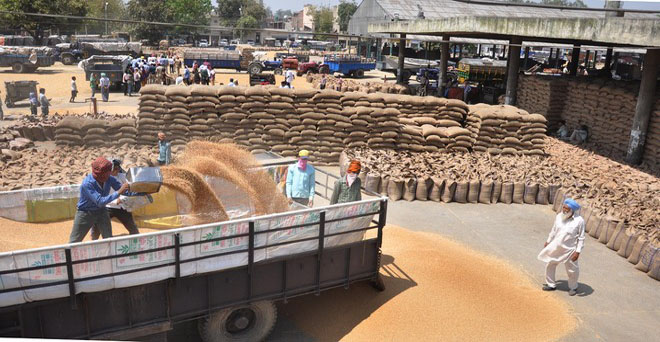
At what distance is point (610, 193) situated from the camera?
1109cm

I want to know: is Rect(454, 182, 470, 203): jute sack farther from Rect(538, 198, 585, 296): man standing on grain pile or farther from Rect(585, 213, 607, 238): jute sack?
Rect(538, 198, 585, 296): man standing on grain pile

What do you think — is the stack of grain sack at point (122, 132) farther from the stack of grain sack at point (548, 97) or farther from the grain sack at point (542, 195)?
the stack of grain sack at point (548, 97)

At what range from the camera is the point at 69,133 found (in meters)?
13.3

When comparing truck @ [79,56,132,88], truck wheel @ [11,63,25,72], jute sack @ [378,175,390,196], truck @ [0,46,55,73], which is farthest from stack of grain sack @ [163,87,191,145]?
truck wheel @ [11,63,25,72]

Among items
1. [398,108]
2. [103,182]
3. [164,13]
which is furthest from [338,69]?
[164,13]

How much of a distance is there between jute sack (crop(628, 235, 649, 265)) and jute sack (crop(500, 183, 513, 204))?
128 inches

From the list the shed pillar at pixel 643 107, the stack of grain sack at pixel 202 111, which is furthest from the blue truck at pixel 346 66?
the shed pillar at pixel 643 107

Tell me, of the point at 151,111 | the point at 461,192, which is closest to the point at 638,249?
the point at 461,192

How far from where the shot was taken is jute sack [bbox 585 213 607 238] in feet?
32.4

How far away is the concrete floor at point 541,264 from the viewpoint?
6789 millimetres

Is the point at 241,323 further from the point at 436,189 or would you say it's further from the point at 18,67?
the point at 18,67

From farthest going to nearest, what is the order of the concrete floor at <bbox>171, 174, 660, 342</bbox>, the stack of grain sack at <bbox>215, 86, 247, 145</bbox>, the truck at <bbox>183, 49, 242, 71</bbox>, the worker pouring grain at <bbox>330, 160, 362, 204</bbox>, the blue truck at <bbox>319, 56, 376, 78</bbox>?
the blue truck at <bbox>319, 56, 376, 78</bbox> → the truck at <bbox>183, 49, 242, 71</bbox> → the stack of grain sack at <bbox>215, 86, 247, 145</bbox> → the worker pouring grain at <bbox>330, 160, 362, 204</bbox> → the concrete floor at <bbox>171, 174, 660, 342</bbox>

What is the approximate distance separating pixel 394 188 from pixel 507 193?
8.85 feet

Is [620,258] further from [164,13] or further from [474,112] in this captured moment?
[164,13]
